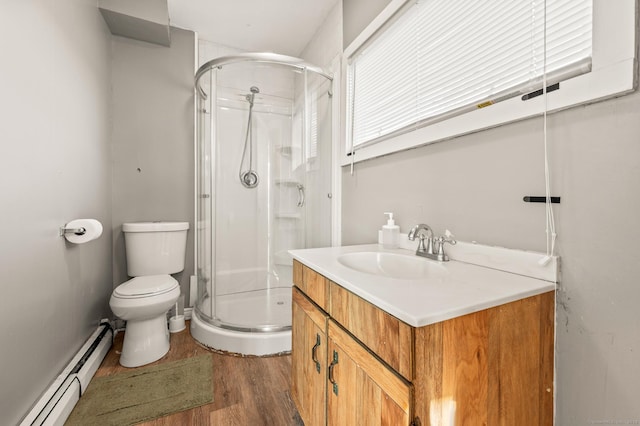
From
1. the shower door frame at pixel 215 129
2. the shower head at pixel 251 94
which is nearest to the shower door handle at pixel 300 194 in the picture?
the shower door frame at pixel 215 129

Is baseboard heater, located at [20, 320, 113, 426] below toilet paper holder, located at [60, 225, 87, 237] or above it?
below

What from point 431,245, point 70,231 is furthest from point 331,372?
point 70,231

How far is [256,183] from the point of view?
218 cm

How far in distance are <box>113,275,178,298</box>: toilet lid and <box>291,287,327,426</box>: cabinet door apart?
0.99 meters

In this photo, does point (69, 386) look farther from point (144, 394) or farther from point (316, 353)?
point (316, 353)

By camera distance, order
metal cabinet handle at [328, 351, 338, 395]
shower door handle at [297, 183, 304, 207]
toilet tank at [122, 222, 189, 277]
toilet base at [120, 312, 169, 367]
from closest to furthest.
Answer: metal cabinet handle at [328, 351, 338, 395] → toilet base at [120, 312, 169, 367] → toilet tank at [122, 222, 189, 277] → shower door handle at [297, 183, 304, 207]

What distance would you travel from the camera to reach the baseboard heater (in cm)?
108

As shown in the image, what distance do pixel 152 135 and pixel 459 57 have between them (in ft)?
7.18

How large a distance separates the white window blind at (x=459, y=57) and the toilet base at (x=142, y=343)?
174cm

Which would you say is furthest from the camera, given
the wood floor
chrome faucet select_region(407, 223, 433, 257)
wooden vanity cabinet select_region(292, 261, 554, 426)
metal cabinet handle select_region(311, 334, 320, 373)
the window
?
the wood floor

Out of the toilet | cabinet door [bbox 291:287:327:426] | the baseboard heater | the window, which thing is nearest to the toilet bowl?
the toilet

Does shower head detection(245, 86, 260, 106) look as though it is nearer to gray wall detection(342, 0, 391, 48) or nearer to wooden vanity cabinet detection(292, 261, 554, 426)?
gray wall detection(342, 0, 391, 48)

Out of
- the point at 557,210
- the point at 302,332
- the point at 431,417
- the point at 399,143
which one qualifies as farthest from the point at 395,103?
the point at 431,417

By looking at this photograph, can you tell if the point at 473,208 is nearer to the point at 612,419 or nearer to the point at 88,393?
the point at 612,419
